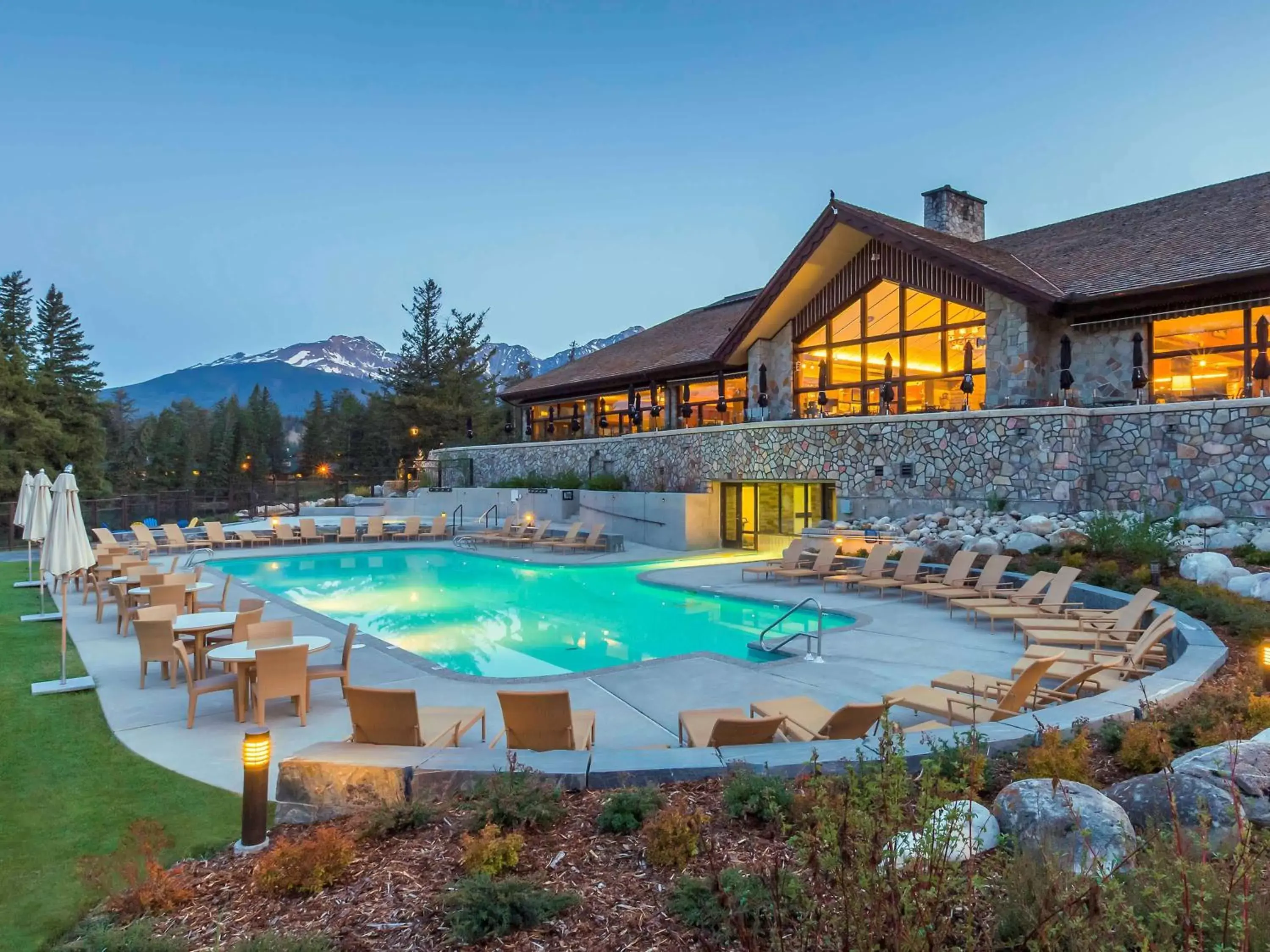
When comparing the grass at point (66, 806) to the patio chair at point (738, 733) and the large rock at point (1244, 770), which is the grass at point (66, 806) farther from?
the large rock at point (1244, 770)

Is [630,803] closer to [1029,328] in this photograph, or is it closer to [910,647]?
[910,647]

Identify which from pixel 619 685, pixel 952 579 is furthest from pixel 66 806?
pixel 952 579

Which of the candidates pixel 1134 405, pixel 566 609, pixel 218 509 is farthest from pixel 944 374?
pixel 218 509

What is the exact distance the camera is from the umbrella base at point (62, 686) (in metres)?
7.43

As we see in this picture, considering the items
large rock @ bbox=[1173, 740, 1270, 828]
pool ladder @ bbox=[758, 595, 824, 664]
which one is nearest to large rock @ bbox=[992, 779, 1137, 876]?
large rock @ bbox=[1173, 740, 1270, 828]

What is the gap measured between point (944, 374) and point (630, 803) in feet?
59.8

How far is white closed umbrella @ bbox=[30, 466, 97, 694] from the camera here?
7453 mm

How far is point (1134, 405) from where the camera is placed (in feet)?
52.0

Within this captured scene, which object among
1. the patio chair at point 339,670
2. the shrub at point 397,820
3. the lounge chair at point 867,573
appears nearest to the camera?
the shrub at point 397,820

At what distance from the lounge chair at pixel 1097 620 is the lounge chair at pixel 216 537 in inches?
810

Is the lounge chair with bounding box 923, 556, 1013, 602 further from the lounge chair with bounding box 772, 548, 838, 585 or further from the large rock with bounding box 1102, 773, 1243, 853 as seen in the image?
the large rock with bounding box 1102, 773, 1243, 853

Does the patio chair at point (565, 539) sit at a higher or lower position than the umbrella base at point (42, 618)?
higher

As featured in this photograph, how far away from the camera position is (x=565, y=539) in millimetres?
21094

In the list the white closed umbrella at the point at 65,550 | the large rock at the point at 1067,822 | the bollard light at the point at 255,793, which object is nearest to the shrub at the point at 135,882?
the bollard light at the point at 255,793
